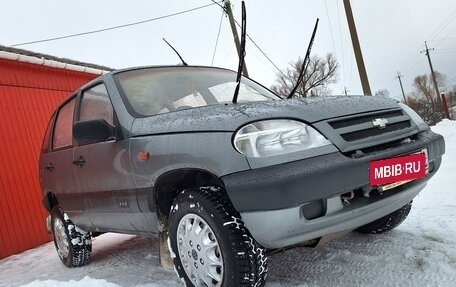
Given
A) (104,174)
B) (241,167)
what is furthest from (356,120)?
(104,174)

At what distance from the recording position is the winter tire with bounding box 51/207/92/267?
4.16 meters

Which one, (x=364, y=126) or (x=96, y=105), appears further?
(x=96, y=105)

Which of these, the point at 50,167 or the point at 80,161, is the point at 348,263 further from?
the point at 50,167

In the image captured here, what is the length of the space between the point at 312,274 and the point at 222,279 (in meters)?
0.82

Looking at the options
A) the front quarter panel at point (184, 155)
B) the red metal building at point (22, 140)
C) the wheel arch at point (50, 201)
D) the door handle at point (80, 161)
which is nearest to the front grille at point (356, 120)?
the front quarter panel at point (184, 155)

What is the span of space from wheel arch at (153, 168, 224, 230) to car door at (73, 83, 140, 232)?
21 centimetres

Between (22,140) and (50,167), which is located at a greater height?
(22,140)

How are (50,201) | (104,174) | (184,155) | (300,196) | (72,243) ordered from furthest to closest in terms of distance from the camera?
1. (50,201)
2. (72,243)
3. (104,174)
4. (184,155)
5. (300,196)

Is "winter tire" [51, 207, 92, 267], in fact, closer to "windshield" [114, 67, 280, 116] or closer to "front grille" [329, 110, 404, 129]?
"windshield" [114, 67, 280, 116]

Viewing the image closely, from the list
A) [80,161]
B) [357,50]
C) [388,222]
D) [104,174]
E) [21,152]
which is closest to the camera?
[104,174]

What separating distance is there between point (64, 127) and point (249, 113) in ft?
8.38

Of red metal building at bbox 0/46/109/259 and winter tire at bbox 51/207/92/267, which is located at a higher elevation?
red metal building at bbox 0/46/109/259

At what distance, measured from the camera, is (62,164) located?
154 inches

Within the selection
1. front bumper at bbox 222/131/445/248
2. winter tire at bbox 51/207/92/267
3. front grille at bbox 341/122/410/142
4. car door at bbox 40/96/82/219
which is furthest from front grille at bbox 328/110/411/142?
winter tire at bbox 51/207/92/267
